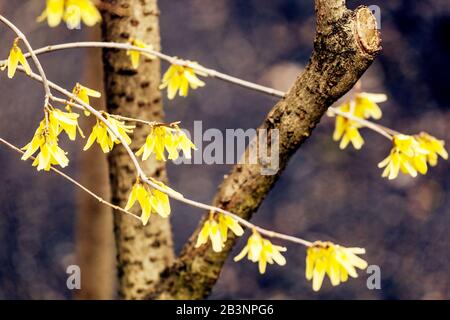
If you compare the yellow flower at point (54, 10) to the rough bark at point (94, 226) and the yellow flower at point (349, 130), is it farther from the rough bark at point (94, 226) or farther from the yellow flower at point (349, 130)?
the rough bark at point (94, 226)

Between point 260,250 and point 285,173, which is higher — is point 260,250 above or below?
below

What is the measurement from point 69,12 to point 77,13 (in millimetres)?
15

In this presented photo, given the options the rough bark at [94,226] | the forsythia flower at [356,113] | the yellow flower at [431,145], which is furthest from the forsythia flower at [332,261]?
the rough bark at [94,226]

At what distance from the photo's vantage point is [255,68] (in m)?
3.72

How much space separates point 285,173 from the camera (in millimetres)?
3504

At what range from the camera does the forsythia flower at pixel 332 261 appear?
102cm

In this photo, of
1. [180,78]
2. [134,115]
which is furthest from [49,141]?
[134,115]

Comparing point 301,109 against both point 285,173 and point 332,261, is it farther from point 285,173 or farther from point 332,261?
point 285,173

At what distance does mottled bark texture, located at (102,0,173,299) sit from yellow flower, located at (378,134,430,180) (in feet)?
2.17

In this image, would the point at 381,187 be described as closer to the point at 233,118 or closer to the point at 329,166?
the point at 329,166

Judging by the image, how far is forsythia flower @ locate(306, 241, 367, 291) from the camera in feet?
3.34

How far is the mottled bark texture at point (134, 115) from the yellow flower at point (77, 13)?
0.42 m

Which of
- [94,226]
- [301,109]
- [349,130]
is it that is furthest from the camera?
[94,226]

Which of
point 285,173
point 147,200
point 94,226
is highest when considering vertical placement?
point 285,173
